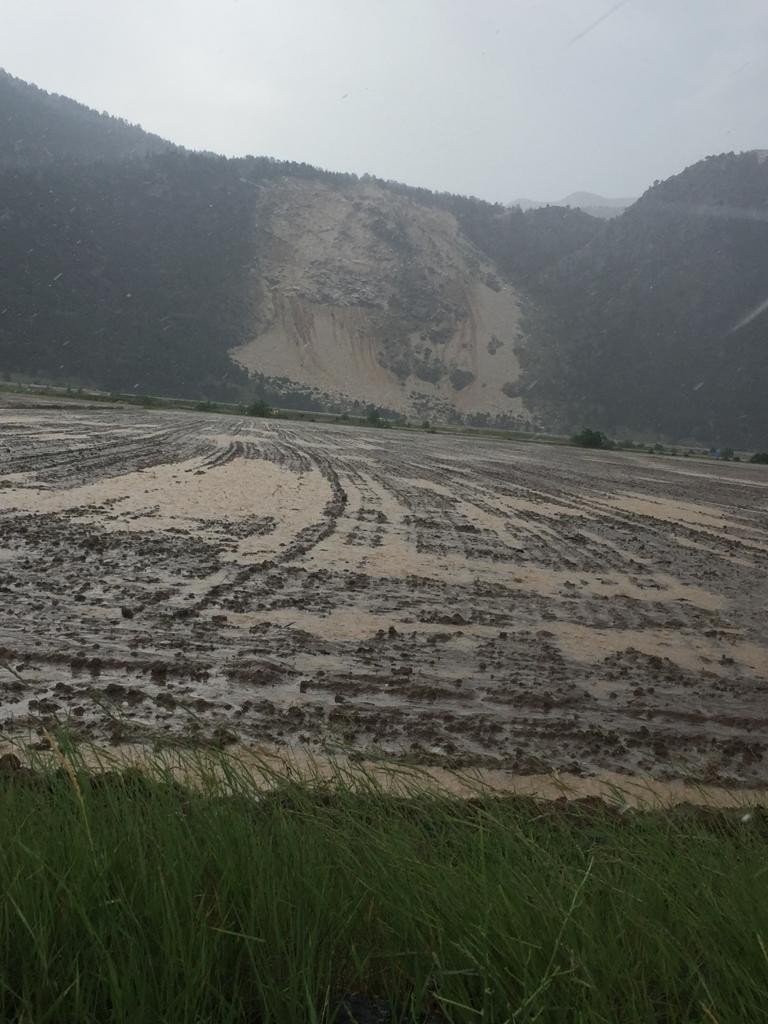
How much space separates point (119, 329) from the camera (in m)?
73.9

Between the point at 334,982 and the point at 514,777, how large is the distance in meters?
1.97

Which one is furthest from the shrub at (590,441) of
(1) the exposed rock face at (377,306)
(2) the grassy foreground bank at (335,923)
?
(2) the grassy foreground bank at (335,923)

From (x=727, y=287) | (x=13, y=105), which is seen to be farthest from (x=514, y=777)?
(x=13, y=105)

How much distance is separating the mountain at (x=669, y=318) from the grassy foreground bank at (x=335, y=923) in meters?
80.6

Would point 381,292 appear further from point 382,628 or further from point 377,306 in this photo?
point 382,628

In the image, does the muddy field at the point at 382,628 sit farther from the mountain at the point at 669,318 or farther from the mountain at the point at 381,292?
the mountain at the point at 669,318

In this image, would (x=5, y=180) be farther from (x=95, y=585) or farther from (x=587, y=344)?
(x=95, y=585)

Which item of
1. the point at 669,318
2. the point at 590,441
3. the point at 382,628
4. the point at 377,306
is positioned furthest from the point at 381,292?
the point at 382,628

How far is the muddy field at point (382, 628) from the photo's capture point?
12.2ft

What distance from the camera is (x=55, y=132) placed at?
114625 millimetres

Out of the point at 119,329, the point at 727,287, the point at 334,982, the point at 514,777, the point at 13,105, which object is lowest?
the point at 514,777

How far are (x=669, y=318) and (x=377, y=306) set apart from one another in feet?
113

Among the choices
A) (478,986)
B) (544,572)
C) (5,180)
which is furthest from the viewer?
(5,180)

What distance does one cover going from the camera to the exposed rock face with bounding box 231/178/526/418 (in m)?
83.2
